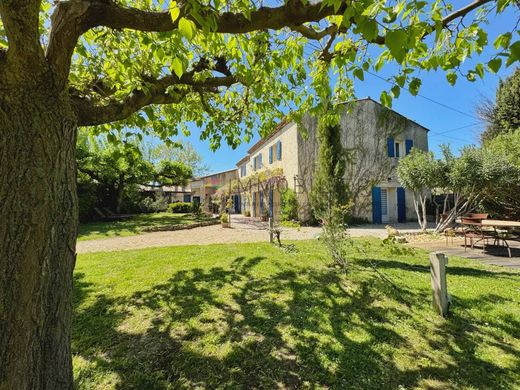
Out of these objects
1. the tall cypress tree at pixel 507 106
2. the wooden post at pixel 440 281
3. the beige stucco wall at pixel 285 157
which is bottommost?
the wooden post at pixel 440 281

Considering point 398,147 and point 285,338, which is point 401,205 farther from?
point 285,338

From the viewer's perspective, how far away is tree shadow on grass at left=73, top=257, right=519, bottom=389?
2.73 m

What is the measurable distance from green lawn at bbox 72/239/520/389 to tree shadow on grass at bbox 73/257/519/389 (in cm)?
1

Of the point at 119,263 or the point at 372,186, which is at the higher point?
the point at 372,186

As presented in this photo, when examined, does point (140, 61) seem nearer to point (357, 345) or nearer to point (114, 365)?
point (114, 365)

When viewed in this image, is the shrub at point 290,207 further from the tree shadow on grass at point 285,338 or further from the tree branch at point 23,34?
the tree branch at point 23,34

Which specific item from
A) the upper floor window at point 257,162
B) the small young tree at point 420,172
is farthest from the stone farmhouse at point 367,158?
the upper floor window at point 257,162

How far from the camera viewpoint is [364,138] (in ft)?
56.4

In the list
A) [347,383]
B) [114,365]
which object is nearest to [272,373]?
[347,383]

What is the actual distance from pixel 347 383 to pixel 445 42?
3.85 metres

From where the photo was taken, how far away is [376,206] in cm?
1684

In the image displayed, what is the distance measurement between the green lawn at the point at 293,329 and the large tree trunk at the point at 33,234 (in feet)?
3.77

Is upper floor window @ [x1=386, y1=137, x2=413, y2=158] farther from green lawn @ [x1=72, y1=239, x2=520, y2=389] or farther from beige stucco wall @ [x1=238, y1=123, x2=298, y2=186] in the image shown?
green lawn @ [x1=72, y1=239, x2=520, y2=389]

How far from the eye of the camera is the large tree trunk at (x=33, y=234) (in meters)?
1.73
